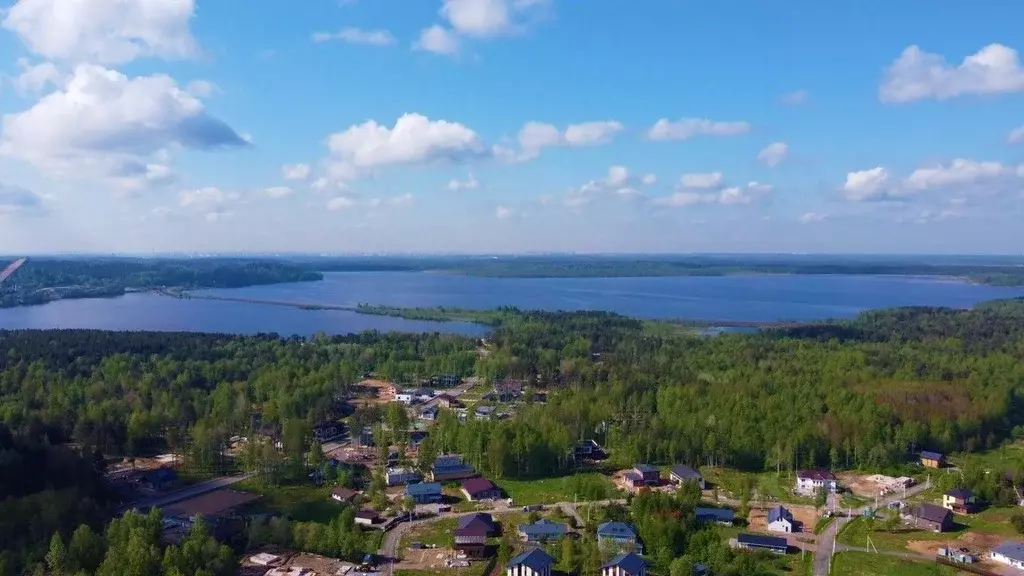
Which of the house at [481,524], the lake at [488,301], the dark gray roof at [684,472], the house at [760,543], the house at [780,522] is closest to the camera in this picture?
the house at [760,543]

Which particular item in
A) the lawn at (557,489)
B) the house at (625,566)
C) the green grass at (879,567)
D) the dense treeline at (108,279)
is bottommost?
the green grass at (879,567)

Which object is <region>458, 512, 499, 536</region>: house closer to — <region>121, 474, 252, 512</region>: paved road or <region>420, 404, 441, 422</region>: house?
<region>121, 474, 252, 512</region>: paved road

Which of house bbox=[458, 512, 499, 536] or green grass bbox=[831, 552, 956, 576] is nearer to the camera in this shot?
green grass bbox=[831, 552, 956, 576]

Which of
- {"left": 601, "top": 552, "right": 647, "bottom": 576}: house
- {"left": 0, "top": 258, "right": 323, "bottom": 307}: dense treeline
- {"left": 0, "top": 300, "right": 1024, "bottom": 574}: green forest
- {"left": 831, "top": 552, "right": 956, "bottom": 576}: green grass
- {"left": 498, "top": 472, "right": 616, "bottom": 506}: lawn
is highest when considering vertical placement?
{"left": 0, "top": 258, "right": 323, "bottom": 307}: dense treeline

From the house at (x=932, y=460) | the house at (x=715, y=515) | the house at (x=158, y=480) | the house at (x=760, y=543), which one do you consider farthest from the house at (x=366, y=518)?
the house at (x=932, y=460)

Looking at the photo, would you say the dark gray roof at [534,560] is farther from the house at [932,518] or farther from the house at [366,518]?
the house at [932,518]

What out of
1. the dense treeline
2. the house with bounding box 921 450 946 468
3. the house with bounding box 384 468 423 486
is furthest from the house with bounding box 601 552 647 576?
the dense treeline

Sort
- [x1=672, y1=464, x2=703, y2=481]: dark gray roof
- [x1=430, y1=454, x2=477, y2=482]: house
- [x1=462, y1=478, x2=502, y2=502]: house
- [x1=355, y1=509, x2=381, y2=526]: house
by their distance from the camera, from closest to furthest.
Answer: [x1=355, y1=509, x2=381, y2=526]: house
[x1=462, y1=478, x2=502, y2=502]: house
[x1=672, y1=464, x2=703, y2=481]: dark gray roof
[x1=430, y1=454, x2=477, y2=482]: house

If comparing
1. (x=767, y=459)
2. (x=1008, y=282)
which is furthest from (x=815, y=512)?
(x=1008, y=282)

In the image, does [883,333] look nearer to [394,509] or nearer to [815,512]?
[815,512]
